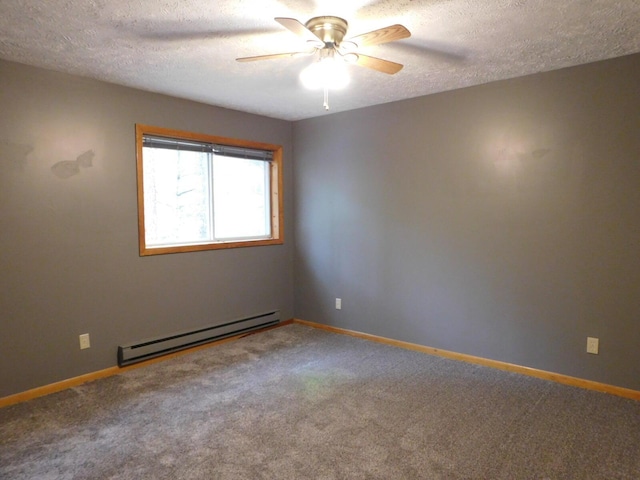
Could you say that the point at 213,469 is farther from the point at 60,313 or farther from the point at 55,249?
the point at 55,249

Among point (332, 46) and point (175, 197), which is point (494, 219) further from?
point (175, 197)

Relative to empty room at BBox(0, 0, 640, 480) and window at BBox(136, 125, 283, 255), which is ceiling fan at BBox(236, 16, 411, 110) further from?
window at BBox(136, 125, 283, 255)

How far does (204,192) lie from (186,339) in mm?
1423

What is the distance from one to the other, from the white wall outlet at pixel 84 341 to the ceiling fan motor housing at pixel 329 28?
2.75 metres

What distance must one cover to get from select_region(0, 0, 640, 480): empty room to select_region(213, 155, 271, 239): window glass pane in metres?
0.03

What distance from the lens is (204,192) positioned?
4125mm

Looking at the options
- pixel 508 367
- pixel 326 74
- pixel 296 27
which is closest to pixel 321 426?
pixel 508 367

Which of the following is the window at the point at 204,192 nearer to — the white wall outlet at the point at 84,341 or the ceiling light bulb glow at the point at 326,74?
the white wall outlet at the point at 84,341

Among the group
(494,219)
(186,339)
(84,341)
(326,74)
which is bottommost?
(186,339)

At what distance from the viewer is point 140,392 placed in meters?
3.00

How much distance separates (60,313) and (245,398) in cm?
152

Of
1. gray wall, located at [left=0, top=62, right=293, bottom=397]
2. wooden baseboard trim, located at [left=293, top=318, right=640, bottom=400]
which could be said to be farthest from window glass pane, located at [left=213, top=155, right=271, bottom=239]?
wooden baseboard trim, located at [left=293, top=318, right=640, bottom=400]

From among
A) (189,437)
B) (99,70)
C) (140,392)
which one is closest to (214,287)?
(140,392)

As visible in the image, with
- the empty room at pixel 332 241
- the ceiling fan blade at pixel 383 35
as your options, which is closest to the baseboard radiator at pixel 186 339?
the empty room at pixel 332 241
